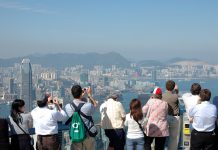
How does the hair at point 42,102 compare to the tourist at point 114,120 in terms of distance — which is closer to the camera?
the hair at point 42,102

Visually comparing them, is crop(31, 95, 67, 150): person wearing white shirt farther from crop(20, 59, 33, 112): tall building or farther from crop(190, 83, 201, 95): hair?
crop(20, 59, 33, 112): tall building

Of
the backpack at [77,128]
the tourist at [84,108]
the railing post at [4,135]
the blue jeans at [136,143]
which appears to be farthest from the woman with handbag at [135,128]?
the railing post at [4,135]

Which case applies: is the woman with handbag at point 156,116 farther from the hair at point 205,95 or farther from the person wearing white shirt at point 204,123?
the hair at point 205,95

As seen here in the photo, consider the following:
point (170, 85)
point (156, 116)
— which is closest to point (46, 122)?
→ point (156, 116)

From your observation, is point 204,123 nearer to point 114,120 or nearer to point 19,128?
point 114,120

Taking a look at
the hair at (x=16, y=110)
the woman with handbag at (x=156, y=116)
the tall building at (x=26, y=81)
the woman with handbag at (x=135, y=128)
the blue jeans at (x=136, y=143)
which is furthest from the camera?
the tall building at (x=26, y=81)

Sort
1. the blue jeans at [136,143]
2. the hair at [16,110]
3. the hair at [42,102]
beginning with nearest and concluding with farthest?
the hair at [16,110] < the hair at [42,102] < the blue jeans at [136,143]

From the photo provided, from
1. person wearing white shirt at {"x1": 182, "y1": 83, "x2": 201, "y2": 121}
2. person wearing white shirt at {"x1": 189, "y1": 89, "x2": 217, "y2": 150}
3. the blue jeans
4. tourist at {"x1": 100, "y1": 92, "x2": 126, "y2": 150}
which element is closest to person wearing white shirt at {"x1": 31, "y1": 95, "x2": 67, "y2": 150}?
tourist at {"x1": 100, "y1": 92, "x2": 126, "y2": 150}
